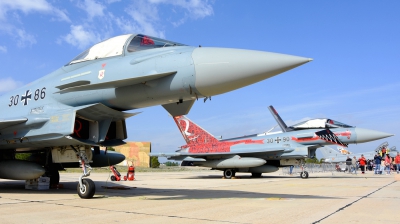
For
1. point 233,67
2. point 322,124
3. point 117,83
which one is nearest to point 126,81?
point 117,83

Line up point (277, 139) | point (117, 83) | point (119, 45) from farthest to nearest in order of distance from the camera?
1. point (277, 139)
2. point (119, 45)
3. point (117, 83)

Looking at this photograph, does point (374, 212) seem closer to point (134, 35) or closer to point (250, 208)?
point (250, 208)

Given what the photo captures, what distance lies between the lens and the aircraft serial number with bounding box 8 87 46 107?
7.72m

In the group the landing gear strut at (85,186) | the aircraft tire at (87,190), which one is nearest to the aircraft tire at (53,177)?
the landing gear strut at (85,186)

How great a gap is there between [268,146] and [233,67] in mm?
14703

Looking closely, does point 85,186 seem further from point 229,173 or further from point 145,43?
point 229,173

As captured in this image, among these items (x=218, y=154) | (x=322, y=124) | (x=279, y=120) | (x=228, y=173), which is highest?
(x=279, y=120)

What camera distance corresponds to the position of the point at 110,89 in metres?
6.71

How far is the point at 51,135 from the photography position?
6.88 metres

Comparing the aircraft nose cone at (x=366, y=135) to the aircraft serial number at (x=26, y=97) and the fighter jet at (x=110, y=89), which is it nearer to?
the fighter jet at (x=110, y=89)

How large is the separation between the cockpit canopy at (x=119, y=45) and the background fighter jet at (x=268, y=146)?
1134 cm

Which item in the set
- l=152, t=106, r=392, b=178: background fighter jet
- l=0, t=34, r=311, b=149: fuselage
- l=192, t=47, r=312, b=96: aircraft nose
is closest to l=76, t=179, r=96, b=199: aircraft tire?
l=0, t=34, r=311, b=149: fuselage

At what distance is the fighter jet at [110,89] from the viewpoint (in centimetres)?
570

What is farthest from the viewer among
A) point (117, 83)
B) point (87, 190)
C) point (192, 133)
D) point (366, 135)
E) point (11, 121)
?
point (192, 133)
